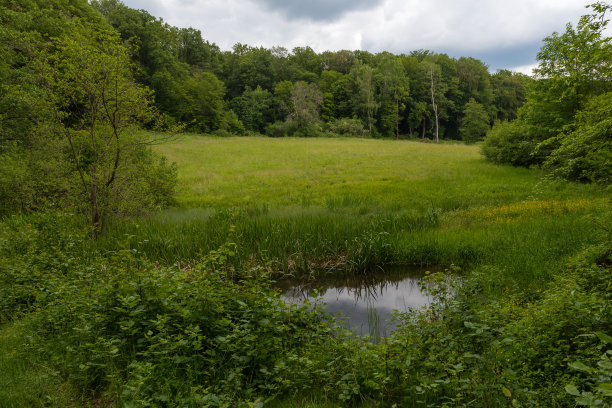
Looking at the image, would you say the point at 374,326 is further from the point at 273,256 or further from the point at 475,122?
the point at 475,122

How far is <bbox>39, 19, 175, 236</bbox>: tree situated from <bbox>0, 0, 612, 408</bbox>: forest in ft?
0.22

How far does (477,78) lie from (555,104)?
72.3 m

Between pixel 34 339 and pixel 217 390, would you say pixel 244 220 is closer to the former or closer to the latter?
pixel 34 339

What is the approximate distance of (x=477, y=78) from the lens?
255 ft

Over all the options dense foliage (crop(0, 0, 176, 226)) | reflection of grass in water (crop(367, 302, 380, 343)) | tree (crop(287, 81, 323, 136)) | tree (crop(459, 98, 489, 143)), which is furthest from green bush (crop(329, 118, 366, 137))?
reflection of grass in water (crop(367, 302, 380, 343))

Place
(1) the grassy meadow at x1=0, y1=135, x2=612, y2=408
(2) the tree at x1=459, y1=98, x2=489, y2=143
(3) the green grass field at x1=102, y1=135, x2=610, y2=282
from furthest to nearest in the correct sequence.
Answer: (2) the tree at x1=459, y1=98, x2=489, y2=143 → (3) the green grass field at x1=102, y1=135, x2=610, y2=282 → (1) the grassy meadow at x1=0, y1=135, x2=612, y2=408

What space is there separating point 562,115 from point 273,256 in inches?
700

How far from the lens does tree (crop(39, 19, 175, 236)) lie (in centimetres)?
771

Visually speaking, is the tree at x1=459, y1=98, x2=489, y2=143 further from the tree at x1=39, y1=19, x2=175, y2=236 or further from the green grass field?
the tree at x1=39, y1=19, x2=175, y2=236

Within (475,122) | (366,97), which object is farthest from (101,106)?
(366,97)

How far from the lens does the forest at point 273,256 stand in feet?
10.6

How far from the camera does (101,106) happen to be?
28.1ft

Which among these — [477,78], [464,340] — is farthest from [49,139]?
[477,78]

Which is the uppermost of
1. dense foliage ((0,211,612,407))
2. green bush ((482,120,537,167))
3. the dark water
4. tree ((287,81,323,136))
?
tree ((287,81,323,136))
